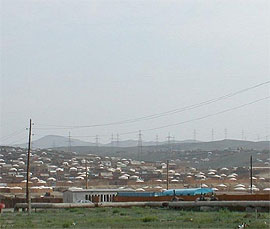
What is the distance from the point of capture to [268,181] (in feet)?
316

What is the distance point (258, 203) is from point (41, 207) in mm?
12739

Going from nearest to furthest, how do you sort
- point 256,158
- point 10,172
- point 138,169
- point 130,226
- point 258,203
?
point 130,226
point 258,203
point 10,172
point 138,169
point 256,158

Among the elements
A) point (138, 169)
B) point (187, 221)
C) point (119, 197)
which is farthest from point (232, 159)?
point (187, 221)

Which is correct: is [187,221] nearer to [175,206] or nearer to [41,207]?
[175,206]

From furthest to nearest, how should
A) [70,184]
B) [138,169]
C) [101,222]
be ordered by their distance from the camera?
[138,169]
[70,184]
[101,222]

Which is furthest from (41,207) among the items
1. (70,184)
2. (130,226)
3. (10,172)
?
(10,172)

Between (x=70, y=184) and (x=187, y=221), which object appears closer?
(x=187, y=221)

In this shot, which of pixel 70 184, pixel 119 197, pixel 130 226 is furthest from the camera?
pixel 70 184

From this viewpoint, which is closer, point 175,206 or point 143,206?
point 175,206

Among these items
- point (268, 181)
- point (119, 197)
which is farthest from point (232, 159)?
point (119, 197)

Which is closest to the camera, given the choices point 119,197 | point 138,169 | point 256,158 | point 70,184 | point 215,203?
point 215,203

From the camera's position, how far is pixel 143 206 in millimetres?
34906

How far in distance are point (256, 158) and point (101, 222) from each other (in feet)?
465

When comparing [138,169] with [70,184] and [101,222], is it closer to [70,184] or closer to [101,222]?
[70,184]
